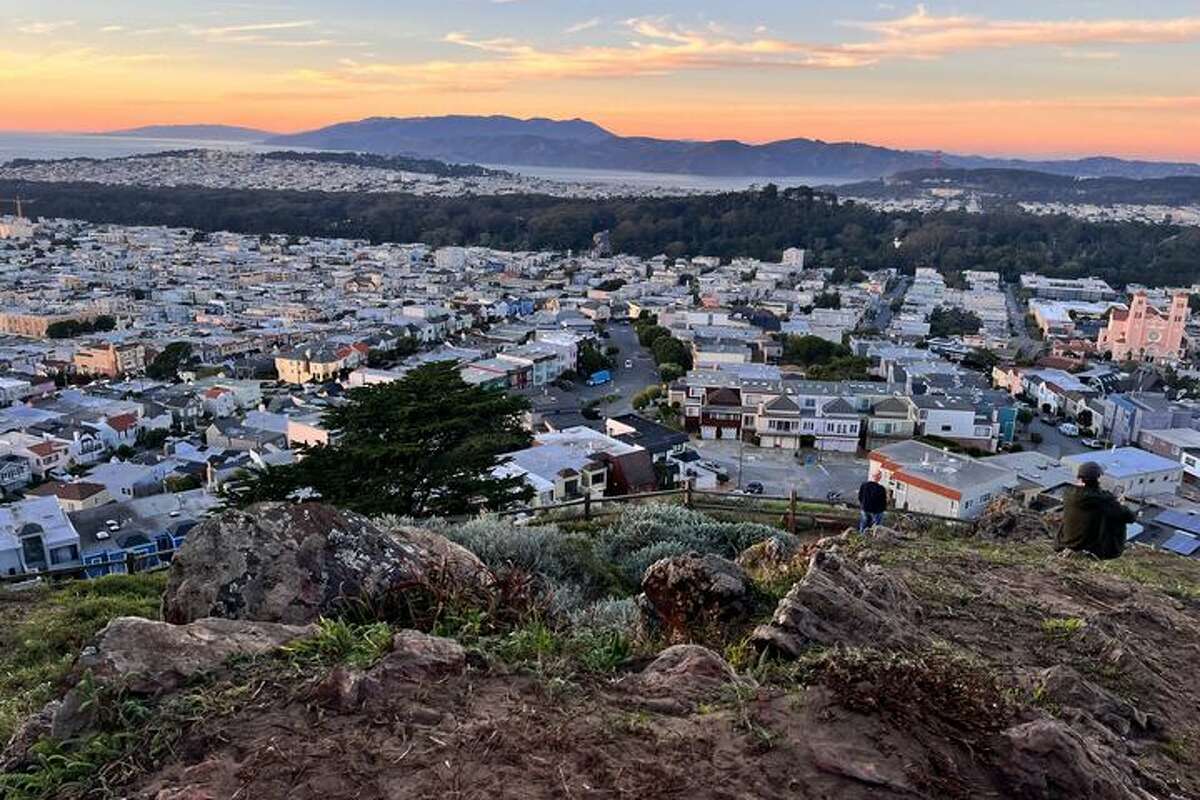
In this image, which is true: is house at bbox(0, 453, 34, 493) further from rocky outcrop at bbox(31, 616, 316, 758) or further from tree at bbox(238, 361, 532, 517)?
rocky outcrop at bbox(31, 616, 316, 758)

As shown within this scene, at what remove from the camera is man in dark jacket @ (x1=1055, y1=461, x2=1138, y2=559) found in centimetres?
512

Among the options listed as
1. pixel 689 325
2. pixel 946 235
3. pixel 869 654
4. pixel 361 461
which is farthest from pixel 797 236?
pixel 869 654

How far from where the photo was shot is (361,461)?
834 centimetres

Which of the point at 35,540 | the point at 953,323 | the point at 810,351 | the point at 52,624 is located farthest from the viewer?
the point at 953,323

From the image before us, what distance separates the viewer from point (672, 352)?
3281 centimetres

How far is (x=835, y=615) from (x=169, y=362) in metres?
32.7

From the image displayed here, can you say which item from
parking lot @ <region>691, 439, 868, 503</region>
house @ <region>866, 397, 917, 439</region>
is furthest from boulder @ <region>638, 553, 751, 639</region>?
house @ <region>866, 397, 917, 439</region>

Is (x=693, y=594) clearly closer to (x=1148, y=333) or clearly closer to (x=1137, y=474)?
(x=1137, y=474)

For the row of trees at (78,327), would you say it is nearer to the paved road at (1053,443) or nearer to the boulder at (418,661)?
the paved road at (1053,443)

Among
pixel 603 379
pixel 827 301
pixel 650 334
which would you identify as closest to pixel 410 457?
pixel 603 379

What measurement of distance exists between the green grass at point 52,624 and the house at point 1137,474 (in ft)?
55.8

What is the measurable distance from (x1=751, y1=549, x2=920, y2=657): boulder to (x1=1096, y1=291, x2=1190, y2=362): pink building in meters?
38.2

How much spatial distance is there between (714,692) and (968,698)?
2.26 feet

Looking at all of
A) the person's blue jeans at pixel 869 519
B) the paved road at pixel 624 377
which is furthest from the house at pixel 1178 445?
the person's blue jeans at pixel 869 519
